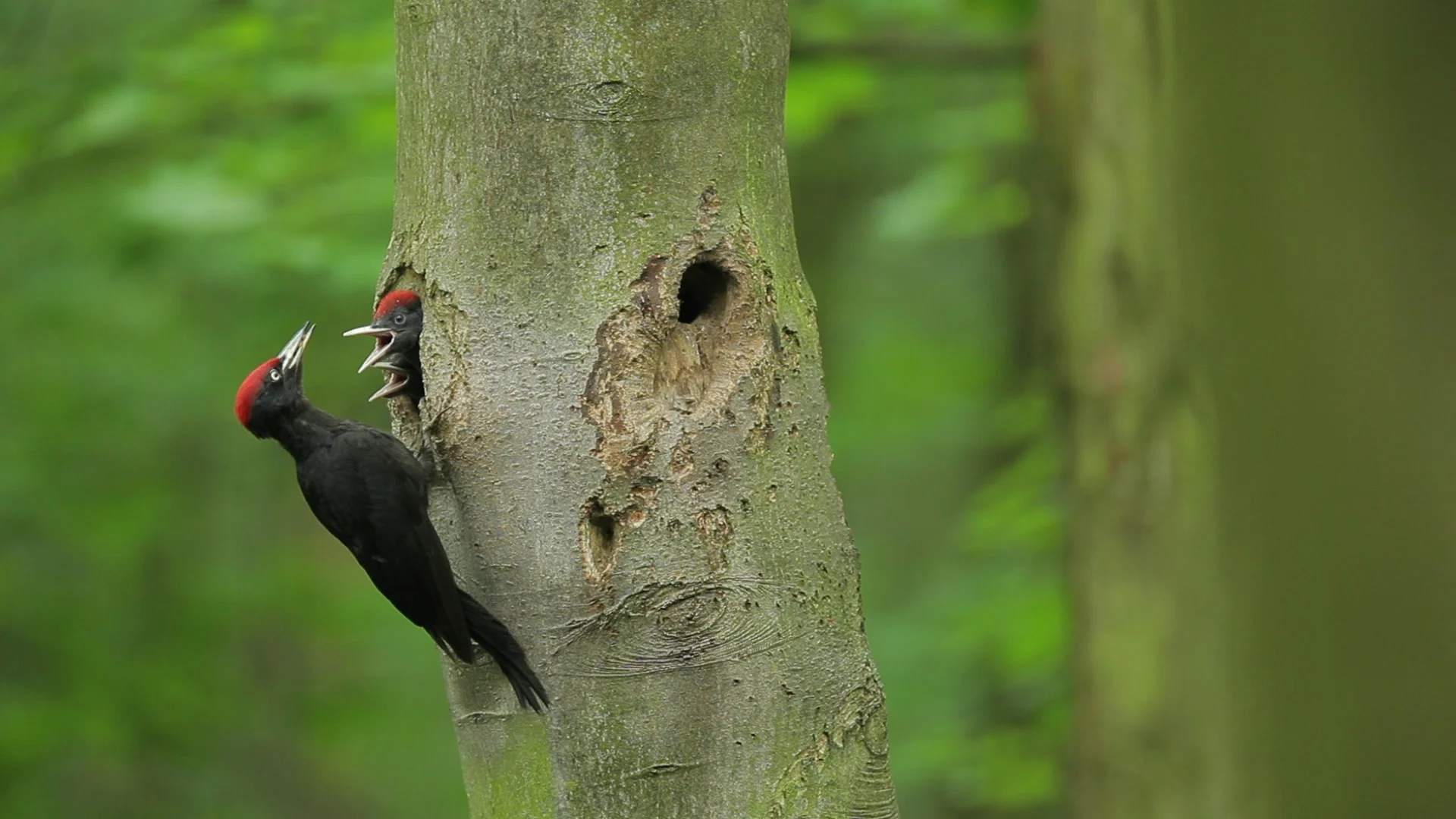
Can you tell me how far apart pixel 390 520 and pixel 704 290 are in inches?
34.7

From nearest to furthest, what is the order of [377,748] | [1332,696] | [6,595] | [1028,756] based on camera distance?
1. [1332,696]
2. [1028,756]
3. [6,595]
4. [377,748]

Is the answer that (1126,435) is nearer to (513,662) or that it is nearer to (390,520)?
(390,520)

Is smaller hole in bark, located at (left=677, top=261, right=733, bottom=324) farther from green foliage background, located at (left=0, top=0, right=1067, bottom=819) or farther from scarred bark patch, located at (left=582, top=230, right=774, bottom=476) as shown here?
green foliage background, located at (left=0, top=0, right=1067, bottom=819)

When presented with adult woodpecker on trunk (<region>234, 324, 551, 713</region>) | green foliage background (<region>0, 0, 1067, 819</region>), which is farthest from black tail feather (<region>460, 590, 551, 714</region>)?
green foliage background (<region>0, 0, 1067, 819</region>)

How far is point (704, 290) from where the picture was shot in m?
2.60

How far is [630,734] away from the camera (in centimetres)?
231

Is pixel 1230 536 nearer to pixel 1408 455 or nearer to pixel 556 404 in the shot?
pixel 1408 455

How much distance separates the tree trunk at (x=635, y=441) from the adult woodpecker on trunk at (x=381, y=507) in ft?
0.16

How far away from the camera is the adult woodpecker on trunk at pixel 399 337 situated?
9.18ft

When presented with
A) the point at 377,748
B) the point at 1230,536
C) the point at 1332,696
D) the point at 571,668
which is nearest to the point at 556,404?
the point at 571,668

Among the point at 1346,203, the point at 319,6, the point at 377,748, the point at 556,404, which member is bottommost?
the point at 377,748

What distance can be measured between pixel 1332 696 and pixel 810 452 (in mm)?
919

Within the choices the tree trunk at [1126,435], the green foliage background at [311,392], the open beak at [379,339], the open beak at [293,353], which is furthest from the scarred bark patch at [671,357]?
the green foliage background at [311,392]

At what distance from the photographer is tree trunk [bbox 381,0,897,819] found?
2336 millimetres
